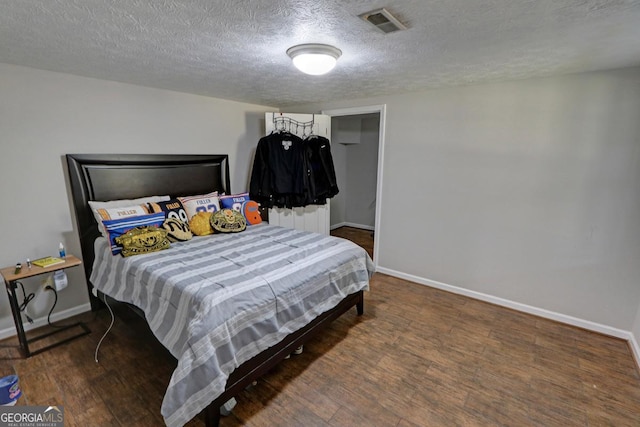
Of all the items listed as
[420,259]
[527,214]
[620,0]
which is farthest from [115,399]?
[527,214]

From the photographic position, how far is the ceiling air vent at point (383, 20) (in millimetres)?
1426

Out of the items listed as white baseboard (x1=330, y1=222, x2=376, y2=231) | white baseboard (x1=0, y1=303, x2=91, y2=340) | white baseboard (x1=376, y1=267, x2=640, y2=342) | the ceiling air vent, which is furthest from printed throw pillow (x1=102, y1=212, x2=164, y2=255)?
white baseboard (x1=330, y1=222, x2=376, y2=231)

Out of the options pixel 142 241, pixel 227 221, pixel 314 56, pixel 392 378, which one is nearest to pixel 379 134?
pixel 314 56

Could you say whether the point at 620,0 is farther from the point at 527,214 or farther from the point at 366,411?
the point at 366,411

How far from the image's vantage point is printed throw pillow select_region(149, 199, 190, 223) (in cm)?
279

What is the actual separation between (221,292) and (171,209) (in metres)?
1.57

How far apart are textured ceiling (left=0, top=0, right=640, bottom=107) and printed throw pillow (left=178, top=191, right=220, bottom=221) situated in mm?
1174

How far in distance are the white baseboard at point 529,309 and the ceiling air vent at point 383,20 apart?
272 cm

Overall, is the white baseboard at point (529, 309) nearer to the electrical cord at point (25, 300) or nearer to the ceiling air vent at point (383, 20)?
the ceiling air vent at point (383, 20)

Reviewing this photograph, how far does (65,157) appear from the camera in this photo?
2.58m

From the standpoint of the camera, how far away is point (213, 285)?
5.76ft

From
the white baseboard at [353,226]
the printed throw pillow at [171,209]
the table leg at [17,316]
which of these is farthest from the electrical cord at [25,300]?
the white baseboard at [353,226]

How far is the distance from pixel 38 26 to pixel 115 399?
220cm

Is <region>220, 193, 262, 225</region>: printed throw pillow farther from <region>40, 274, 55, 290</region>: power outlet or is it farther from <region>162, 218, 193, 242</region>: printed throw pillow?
<region>40, 274, 55, 290</region>: power outlet
